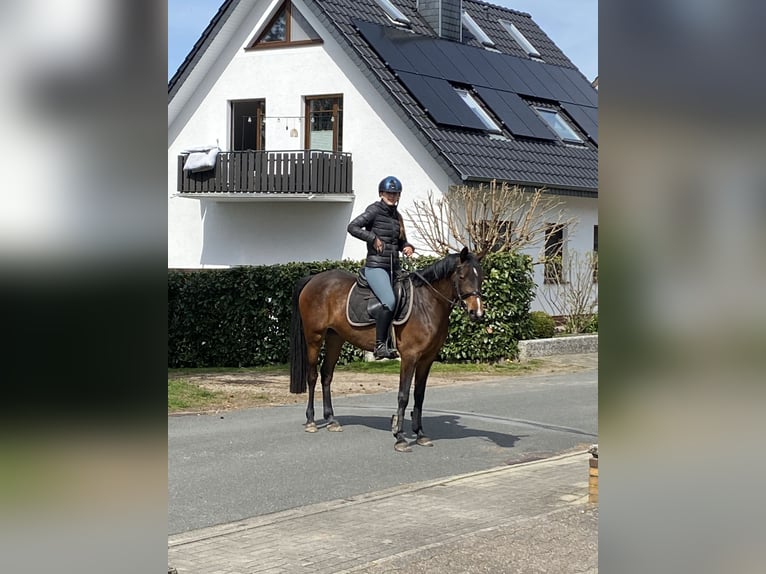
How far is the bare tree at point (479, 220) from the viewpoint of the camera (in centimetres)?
2241

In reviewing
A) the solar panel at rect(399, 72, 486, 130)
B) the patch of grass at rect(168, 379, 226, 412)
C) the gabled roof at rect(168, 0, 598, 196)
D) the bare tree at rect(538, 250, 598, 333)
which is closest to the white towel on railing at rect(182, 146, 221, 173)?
the gabled roof at rect(168, 0, 598, 196)

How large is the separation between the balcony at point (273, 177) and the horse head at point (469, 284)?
1659cm

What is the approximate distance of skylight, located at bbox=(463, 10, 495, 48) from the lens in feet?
106

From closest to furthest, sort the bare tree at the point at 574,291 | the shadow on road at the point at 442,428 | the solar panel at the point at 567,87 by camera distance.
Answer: the shadow on road at the point at 442,428
the bare tree at the point at 574,291
the solar panel at the point at 567,87

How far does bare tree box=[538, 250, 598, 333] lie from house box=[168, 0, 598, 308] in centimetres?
49

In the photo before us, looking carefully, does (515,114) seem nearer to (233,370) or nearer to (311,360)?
(233,370)

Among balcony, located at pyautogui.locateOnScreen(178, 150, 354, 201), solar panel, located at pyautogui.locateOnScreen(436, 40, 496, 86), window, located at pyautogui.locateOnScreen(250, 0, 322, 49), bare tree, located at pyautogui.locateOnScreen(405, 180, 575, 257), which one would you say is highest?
window, located at pyautogui.locateOnScreen(250, 0, 322, 49)

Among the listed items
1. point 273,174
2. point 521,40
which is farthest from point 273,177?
point 521,40

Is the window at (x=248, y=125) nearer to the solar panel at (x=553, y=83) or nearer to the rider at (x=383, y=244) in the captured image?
the solar panel at (x=553, y=83)

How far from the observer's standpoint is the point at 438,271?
11.6m

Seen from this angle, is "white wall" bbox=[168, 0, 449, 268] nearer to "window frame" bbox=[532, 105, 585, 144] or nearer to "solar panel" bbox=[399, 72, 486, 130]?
"solar panel" bbox=[399, 72, 486, 130]

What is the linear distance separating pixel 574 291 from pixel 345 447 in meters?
15.2

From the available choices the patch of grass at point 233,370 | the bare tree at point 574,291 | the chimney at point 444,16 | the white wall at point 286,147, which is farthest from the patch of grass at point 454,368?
the chimney at point 444,16
